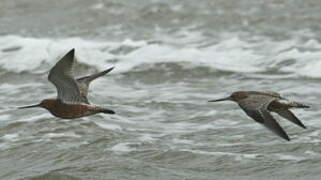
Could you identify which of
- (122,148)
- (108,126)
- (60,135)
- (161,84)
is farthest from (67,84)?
(161,84)

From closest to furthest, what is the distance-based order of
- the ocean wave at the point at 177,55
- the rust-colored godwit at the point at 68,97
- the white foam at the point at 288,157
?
the rust-colored godwit at the point at 68,97
the white foam at the point at 288,157
the ocean wave at the point at 177,55

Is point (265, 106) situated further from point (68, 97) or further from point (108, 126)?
point (108, 126)

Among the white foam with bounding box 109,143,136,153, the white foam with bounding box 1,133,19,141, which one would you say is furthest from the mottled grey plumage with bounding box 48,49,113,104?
the white foam with bounding box 1,133,19,141

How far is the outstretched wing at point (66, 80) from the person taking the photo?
28.1 feet

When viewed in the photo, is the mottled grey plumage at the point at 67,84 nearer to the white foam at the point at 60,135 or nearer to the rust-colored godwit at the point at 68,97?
the rust-colored godwit at the point at 68,97

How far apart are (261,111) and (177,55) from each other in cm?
597

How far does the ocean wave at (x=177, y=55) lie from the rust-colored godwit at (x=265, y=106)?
3586mm

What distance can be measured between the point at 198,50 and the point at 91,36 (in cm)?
253

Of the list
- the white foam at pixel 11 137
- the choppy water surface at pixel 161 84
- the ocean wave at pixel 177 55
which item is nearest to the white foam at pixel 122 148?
the choppy water surface at pixel 161 84

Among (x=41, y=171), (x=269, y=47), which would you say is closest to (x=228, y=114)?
(x=41, y=171)

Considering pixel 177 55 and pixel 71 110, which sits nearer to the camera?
pixel 71 110

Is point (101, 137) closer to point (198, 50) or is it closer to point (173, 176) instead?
point (173, 176)

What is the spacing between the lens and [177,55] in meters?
14.5

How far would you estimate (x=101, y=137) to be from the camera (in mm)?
10297
